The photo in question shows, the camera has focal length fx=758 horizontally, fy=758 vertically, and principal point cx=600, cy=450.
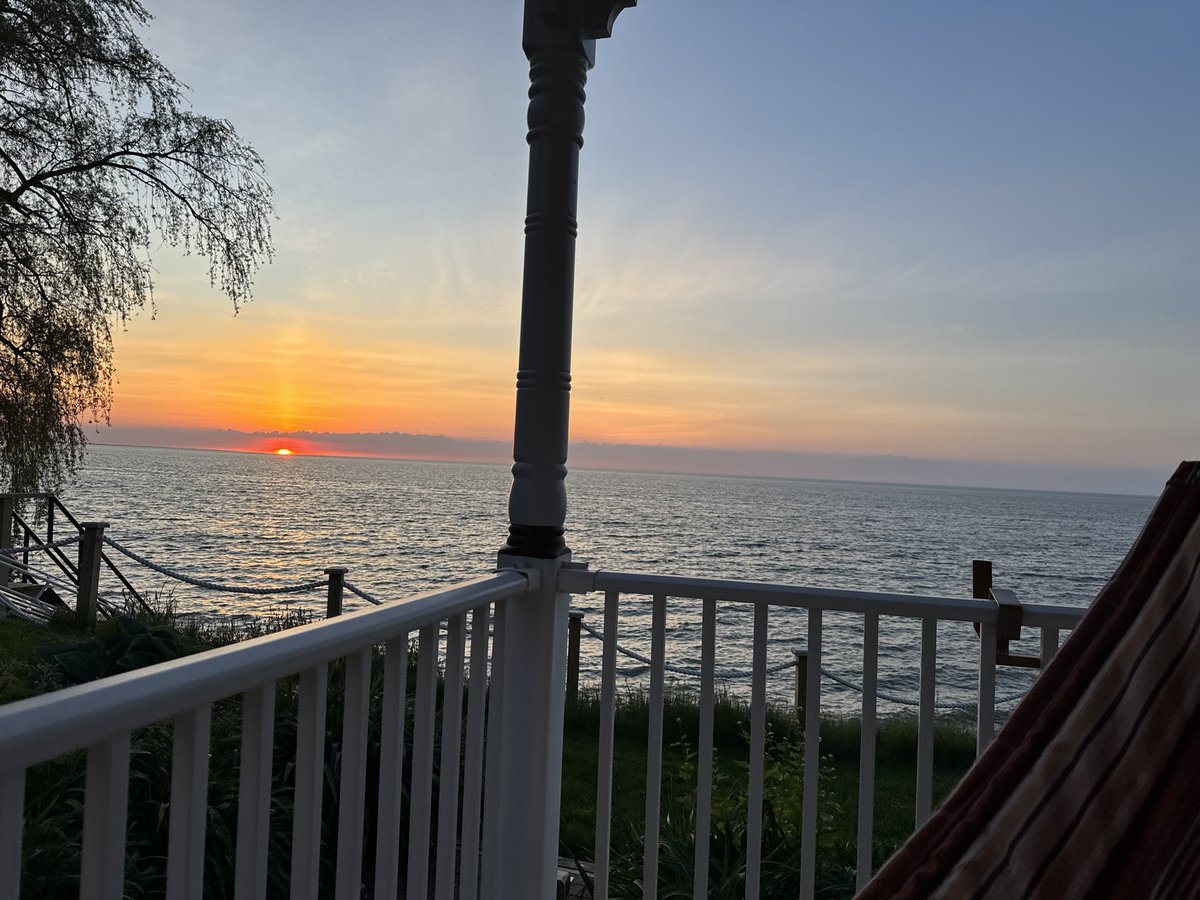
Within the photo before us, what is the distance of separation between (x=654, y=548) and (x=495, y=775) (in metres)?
26.5

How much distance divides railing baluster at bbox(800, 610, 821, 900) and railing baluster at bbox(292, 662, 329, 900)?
1060mm

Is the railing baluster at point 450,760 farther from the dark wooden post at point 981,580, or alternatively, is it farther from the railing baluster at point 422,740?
the dark wooden post at point 981,580

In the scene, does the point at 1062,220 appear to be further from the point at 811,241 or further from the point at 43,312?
the point at 43,312

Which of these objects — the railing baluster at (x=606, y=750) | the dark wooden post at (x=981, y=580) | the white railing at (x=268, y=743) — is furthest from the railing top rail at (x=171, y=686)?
the dark wooden post at (x=981, y=580)

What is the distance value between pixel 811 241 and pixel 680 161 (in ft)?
15.0

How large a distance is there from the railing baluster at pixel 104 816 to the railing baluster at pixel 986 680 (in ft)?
5.04

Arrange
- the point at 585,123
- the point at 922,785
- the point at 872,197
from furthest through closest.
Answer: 1. the point at 872,197
2. the point at 585,123
3. the point at 922,785

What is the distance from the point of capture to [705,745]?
1.75 metres

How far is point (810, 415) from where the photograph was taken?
88.0ft

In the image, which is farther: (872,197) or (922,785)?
(872,197)

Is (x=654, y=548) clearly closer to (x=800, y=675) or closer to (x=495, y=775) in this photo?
(x=800, y=675)

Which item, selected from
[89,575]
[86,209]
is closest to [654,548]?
[89,575]

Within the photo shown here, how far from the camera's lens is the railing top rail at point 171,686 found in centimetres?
59

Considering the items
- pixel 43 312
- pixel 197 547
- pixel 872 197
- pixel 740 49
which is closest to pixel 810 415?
pixel 872 197
